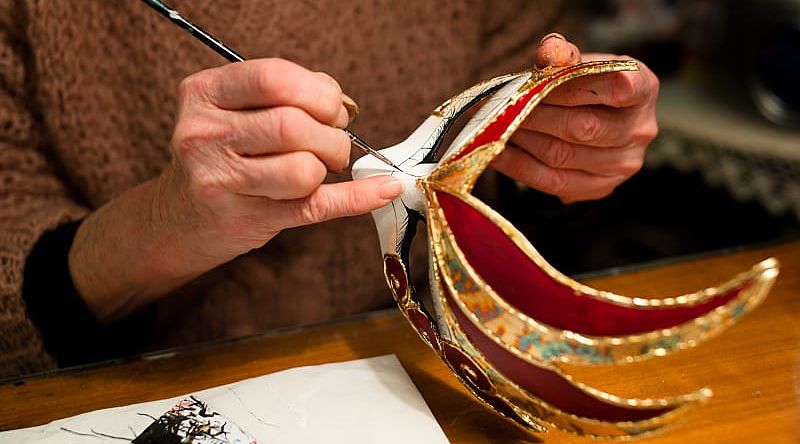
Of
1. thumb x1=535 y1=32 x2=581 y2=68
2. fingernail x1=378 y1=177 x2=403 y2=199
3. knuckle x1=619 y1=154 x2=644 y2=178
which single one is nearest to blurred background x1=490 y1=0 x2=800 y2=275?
knuckle x1=619 y1=154 x2=644 y2=178

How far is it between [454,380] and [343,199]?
0.22m

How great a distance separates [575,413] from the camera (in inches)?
22.5

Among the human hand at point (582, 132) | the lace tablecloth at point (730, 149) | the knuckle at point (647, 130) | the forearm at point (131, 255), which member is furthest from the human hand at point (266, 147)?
the lace tablecloth at point (730, 149)

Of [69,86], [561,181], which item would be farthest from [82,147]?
[561,181]

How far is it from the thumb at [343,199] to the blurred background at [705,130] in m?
0.80

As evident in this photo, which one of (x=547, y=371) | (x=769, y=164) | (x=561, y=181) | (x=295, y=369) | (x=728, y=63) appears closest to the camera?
(x=547, y=371)

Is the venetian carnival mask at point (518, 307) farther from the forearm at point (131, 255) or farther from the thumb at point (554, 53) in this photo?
the forearm at point (131, 255)

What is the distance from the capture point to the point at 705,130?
5.67 feet

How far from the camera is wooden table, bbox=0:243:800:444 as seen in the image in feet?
2.15

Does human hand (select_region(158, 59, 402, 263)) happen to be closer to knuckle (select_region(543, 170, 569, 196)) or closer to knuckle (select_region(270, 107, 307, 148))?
knuckle (select_region(270, 107, 307, 148))

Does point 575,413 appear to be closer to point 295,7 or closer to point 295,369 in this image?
point 295,369

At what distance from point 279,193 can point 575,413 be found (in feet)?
0.97

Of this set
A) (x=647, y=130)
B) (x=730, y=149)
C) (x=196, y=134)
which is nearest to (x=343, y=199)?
(x=196, y=134)

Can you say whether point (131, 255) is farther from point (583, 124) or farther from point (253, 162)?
point (583, 124)
